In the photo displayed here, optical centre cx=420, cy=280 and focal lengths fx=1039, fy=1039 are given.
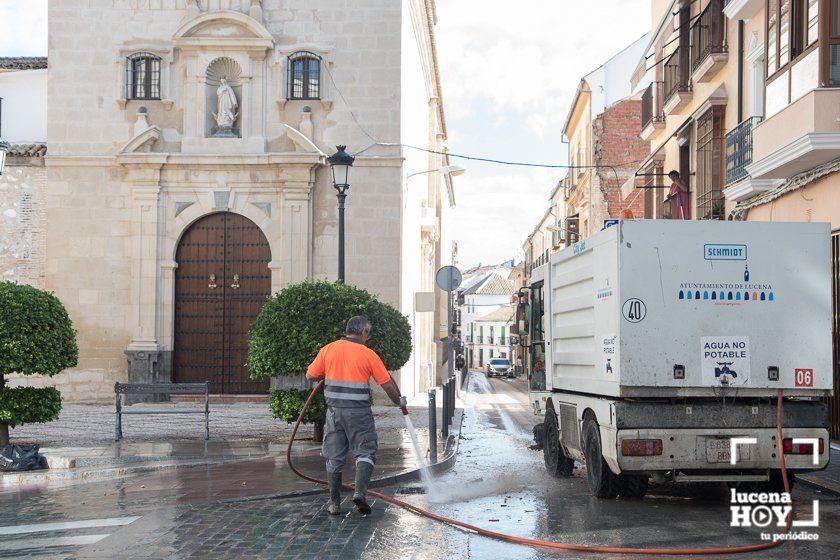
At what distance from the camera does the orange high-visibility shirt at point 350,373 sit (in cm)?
867

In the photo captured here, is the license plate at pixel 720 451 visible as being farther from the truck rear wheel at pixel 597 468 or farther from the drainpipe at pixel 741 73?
the drainpipe at pixel 741 73

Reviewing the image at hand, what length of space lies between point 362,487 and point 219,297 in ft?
53.2

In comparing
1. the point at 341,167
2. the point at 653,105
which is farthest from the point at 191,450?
the point at 653,105

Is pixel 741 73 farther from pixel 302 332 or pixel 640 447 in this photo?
pixel 640 447

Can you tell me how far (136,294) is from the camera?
23812mm

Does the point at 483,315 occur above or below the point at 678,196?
below

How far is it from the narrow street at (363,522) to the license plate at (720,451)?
1.45 feet

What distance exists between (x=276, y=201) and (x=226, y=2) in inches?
187

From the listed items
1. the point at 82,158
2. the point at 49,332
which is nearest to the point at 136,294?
the point at 82,158

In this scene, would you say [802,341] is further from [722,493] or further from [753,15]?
[753,15]

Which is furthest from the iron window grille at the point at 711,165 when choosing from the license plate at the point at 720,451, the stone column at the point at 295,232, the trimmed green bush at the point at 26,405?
the trimmed green bush at the point at 26,405

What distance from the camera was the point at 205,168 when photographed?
78.6 feet

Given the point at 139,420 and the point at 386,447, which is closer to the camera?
the point at 386,447

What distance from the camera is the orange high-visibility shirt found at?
8.67 m
